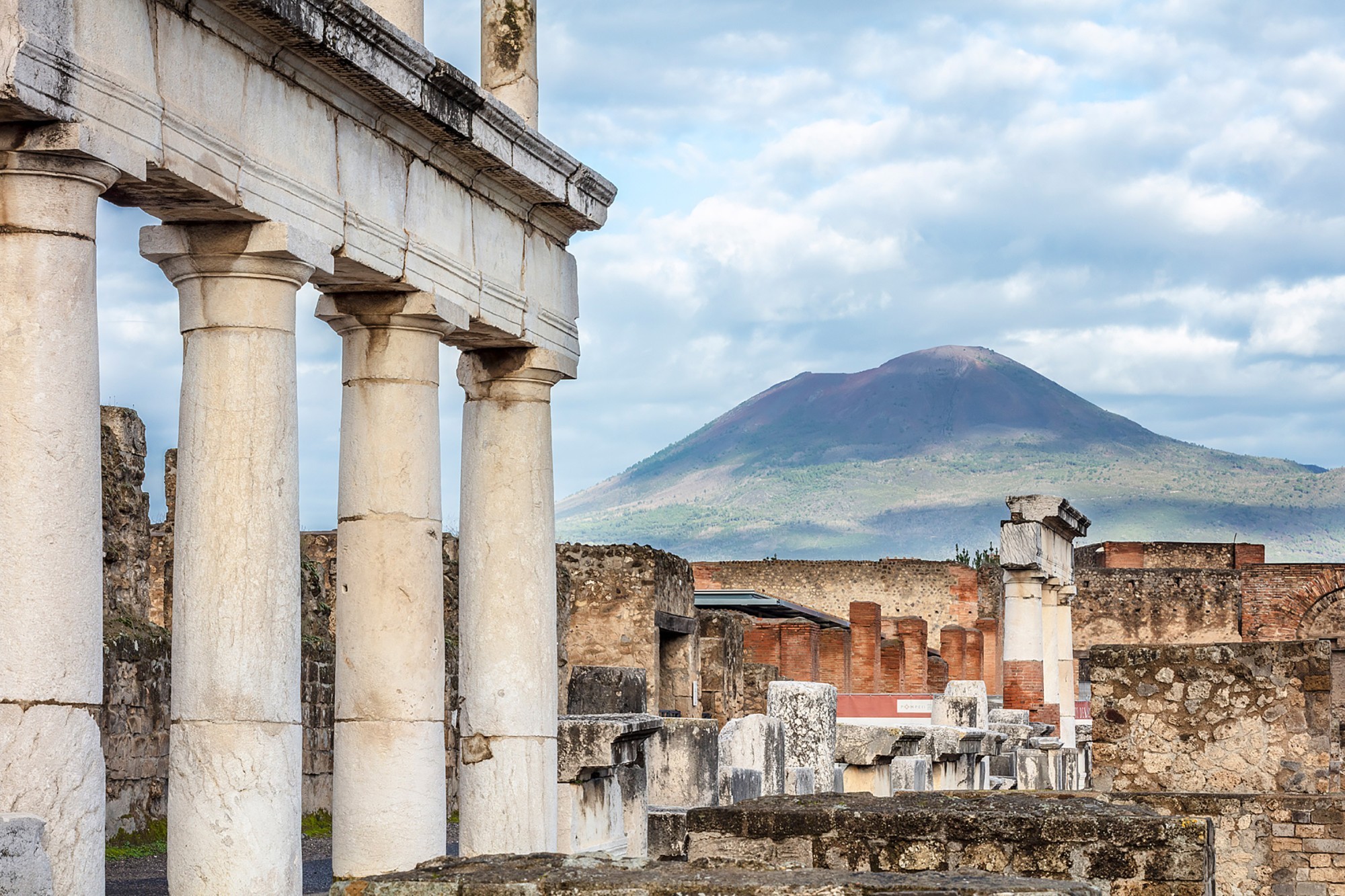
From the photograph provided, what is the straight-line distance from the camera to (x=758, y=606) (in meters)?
38.1

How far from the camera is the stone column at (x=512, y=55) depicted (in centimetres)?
1028

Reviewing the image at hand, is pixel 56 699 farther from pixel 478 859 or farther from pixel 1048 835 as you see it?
pixel 1048 835

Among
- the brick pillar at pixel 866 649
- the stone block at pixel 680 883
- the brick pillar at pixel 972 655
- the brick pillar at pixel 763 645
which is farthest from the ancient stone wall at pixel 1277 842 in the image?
the brick pillar at pixel 972 655

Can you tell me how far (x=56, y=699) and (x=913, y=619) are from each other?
31.6 meters

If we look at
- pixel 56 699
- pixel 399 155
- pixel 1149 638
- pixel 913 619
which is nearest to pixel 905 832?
pixel 56 699

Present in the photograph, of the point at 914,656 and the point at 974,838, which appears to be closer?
the point at 974,838

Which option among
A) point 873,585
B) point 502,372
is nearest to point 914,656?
point 873,585

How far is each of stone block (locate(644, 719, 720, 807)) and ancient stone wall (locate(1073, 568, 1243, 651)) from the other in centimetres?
3636

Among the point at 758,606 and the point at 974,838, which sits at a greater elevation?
the point at 758,606

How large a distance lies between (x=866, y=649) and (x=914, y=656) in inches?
76.6

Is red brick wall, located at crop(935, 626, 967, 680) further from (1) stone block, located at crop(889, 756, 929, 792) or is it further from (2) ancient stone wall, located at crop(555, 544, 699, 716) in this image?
(1) stone block, located at crop(889, 756, 929, 792)

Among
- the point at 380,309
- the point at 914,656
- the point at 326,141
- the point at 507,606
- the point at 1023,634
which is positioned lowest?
the point at 914,656

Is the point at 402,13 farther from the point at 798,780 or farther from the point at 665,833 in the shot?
the point at 798,780

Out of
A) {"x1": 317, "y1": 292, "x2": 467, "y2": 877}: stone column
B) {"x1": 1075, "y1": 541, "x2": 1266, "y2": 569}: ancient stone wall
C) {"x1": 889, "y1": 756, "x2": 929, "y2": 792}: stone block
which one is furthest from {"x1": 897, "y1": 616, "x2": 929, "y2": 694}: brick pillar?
{"x1": 317, "y1": 292, "x2": 467, "y2": 877}: stone column
